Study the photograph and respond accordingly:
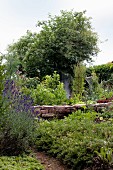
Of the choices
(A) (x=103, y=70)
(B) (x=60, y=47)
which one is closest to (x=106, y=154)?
(B) (x=60, y=47)

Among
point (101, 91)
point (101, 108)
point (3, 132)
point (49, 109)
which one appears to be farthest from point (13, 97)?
point (101, 91)

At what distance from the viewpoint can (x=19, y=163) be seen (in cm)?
406

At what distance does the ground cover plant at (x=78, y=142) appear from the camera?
12.6 ft

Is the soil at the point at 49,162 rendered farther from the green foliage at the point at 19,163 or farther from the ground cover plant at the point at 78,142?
the green foliage at the point at 19,163

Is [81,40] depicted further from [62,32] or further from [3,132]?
[3,132]

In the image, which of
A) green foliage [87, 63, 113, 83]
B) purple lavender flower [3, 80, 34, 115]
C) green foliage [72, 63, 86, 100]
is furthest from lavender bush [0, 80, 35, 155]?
green foliage [87, 63, 113, 83]

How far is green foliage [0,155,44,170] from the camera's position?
12.6ft

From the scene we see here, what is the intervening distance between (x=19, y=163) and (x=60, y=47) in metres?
10.4

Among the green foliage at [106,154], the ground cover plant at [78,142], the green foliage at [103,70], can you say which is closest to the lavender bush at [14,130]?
the ground cover plant at [78,142]

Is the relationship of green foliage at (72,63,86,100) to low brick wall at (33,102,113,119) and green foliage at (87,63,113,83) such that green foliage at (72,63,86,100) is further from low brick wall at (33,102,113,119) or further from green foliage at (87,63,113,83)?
low brick wall at (33,102,113,119)

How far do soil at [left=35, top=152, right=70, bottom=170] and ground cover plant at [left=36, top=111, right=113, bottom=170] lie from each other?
0.25 feet

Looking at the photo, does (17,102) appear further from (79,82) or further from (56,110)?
(79,82)

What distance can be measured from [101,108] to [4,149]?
10.8 ft

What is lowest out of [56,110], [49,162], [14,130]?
[49,162]
